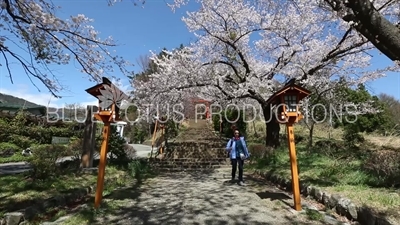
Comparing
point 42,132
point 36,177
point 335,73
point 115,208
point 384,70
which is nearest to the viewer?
point 115,208

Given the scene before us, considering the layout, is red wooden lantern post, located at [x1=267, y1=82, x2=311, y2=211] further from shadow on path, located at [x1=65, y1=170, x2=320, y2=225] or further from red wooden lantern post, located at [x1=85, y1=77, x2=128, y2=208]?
red wooden lantern post, located at [x1=85, y1=77, x2=128, y2=208]

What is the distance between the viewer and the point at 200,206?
A: 593cm

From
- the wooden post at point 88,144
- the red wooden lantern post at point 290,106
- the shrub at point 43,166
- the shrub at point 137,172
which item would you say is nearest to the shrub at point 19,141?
the shrub at point 137,172

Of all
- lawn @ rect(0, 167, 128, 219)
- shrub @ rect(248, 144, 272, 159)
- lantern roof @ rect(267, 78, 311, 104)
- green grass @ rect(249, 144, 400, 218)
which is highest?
lantern roof @ rect(267, 78, 311, 104)

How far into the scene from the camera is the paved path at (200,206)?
4.99 metres

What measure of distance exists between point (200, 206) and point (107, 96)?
302 centimetres

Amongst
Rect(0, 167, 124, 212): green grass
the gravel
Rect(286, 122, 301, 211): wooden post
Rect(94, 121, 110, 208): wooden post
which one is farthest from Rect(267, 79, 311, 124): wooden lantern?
Rect(0, 167, 124, 212): green grass

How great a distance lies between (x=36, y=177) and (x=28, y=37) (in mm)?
3374

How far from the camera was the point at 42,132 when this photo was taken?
2256cm

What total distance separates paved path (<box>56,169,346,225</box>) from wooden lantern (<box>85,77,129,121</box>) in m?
1.91

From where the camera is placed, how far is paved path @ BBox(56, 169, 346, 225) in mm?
4992

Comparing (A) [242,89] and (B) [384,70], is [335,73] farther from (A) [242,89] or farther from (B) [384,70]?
(A) [242,89]

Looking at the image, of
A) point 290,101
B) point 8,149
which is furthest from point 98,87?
point 8,149

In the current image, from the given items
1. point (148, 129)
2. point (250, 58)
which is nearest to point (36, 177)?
point (250, 58)
